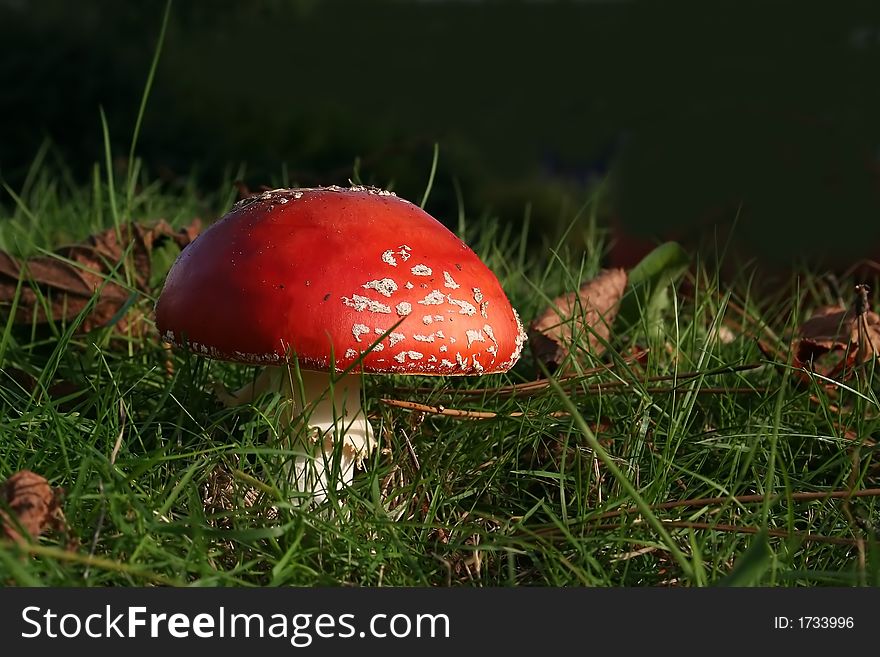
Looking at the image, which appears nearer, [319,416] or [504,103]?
[319,416]

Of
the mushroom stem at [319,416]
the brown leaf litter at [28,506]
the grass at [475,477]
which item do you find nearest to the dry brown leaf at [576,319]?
the grass at [475,477]

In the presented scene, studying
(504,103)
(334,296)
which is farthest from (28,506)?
(504,103)

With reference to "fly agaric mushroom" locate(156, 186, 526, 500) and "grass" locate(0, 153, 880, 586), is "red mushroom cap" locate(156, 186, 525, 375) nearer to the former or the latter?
"fly agaric mushroom" locate(156, 186, 526, 500)

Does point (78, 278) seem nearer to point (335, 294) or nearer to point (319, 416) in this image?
point (319, 416)

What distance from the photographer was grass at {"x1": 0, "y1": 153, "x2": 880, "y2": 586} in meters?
1.58

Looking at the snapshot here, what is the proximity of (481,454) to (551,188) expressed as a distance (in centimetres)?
1020

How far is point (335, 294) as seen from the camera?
1.73 m

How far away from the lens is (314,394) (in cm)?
204

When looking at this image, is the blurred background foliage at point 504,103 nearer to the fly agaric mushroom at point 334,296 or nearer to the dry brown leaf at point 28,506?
the fly agaric mushroom at point 334,296

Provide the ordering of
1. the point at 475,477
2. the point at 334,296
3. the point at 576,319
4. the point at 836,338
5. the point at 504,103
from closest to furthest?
the point at 334,296 → the point at 475,477 → the point at 836,338 → the point at 576,319 → the point at 504,103

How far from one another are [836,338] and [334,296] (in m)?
1.36

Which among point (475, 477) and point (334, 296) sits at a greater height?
point (334, 296)

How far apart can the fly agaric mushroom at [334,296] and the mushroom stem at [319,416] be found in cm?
3

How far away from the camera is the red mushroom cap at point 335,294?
1.72 meters
